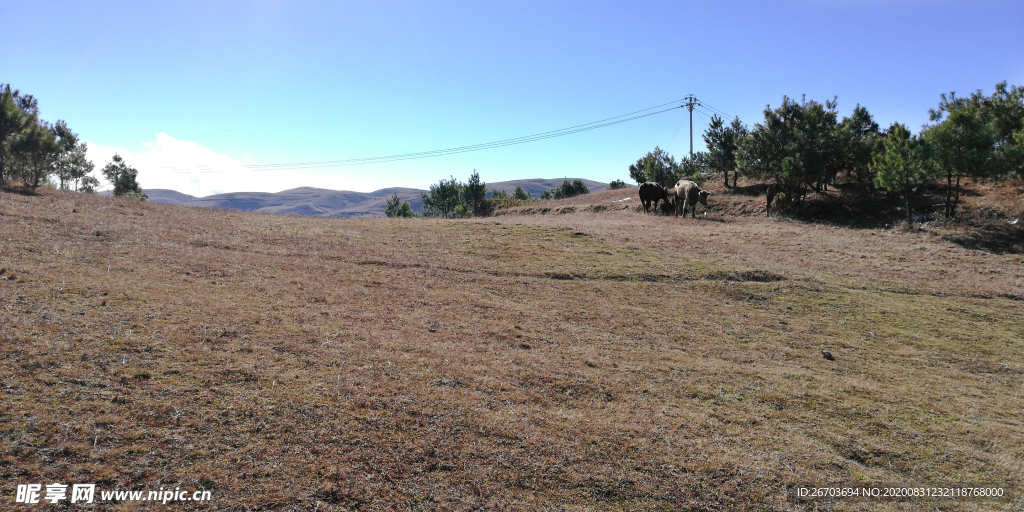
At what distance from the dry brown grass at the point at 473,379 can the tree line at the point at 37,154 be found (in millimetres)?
20868

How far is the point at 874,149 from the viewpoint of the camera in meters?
38.3

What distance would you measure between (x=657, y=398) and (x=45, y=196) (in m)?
32.0

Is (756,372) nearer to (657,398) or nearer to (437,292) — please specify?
(657,398)

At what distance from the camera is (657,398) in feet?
29.8

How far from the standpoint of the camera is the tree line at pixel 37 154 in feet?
106

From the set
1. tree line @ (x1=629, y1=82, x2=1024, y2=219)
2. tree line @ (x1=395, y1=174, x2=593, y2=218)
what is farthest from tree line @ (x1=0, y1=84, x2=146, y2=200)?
tree line @ (x1=629, y1=82, x2=1024, y2=219)

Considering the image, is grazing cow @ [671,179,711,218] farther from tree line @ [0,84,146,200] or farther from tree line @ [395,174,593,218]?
tree line @ [0,84,146,200]

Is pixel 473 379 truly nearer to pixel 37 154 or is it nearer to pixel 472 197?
pixel 37 154

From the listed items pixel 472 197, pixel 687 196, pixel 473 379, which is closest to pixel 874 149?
pixel 687 196

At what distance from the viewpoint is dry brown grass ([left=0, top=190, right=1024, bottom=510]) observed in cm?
581

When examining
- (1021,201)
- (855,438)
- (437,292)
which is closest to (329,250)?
(437,292)

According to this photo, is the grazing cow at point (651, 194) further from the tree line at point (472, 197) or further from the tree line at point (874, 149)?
the tree line at point (472, 197)

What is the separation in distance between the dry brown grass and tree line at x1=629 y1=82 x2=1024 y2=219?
1382 cm

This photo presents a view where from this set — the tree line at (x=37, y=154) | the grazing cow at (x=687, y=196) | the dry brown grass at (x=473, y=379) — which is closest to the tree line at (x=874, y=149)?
the grazing cow at (x=687, y=196)
